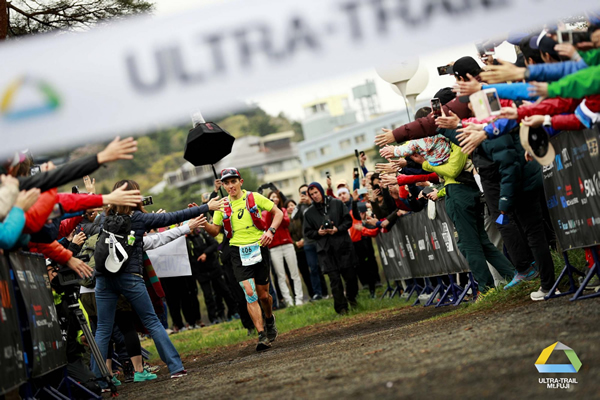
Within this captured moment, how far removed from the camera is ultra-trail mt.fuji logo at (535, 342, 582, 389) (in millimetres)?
4647

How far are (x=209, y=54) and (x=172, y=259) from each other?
25.8ft

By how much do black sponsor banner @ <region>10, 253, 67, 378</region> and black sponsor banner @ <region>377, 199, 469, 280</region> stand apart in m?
5.92

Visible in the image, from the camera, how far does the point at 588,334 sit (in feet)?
18.6

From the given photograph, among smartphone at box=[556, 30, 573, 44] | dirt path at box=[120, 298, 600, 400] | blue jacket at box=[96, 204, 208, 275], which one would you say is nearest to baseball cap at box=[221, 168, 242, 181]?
blue jacket at box=[96, 204, 208, 275]

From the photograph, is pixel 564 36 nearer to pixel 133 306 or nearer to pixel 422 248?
pixel 133 306

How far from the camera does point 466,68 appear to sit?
9.36 m

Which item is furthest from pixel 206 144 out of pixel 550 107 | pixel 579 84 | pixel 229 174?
pixel 579 84

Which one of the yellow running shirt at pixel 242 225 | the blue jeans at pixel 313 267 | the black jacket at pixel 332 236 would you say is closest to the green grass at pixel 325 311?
the black jacket at pixel 332 236

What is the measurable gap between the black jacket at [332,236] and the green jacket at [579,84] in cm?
854

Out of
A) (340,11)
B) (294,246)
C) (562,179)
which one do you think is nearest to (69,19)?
(340,11)

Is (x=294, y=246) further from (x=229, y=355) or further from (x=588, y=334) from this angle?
(x=588, y=334)

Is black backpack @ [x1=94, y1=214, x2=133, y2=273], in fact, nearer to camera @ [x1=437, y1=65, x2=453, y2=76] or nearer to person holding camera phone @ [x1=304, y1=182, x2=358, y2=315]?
camera @ [x1=437, y1=65, x2=453, y2=76]

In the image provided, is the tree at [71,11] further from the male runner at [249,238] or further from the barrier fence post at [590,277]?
the barrier fence post at [590,277]

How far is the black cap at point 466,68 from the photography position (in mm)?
9367
